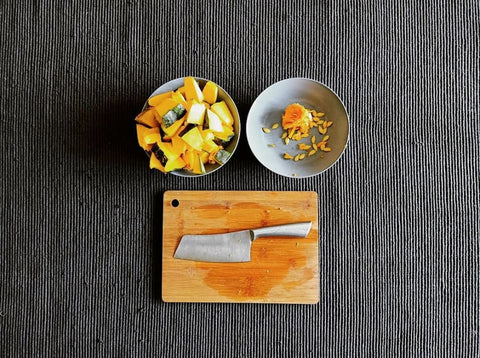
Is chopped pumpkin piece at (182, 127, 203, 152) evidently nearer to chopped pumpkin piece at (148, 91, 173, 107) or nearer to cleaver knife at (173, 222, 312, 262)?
chopped pumpkin piece at (148, 91, 173, 107)

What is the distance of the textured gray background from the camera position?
1120mm

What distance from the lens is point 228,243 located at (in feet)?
3.58

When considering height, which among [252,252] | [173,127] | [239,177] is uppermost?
[173,127]

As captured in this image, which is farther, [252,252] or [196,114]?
[252,252]

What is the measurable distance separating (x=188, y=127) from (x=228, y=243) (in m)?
0.27

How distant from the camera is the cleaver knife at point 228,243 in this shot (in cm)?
108

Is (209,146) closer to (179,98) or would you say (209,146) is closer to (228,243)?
(179,98)

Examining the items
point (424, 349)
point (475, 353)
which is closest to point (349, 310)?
point (424, 349)

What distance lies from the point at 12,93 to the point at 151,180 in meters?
0.39

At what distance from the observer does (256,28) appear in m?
1.16

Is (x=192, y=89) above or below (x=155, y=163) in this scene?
above

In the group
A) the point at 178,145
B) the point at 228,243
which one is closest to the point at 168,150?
the point at 178,145

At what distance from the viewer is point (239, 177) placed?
3.70 feet

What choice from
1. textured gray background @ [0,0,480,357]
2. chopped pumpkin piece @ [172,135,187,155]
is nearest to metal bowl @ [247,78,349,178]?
textured gray background @ [0,0,480,357]
